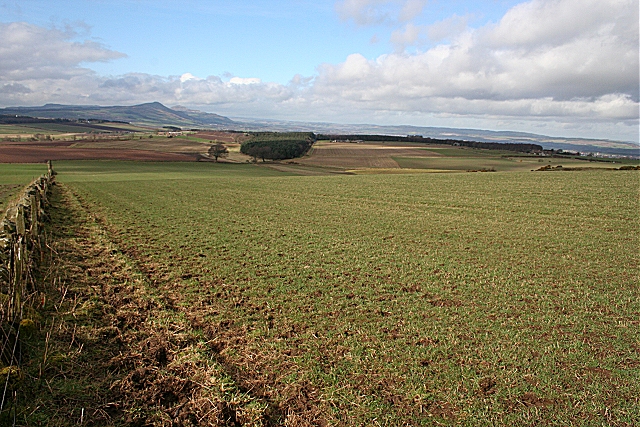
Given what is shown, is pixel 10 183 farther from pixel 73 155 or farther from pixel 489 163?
pixel 489 163

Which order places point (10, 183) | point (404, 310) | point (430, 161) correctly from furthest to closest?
point (430, 161) → point (10, 183) → point (404, 310)

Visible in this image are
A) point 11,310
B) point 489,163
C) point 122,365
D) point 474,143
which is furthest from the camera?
point 474,143

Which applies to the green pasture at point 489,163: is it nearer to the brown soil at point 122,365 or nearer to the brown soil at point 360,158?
the brown soil at point 360,158

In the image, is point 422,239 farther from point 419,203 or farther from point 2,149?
point 2,149

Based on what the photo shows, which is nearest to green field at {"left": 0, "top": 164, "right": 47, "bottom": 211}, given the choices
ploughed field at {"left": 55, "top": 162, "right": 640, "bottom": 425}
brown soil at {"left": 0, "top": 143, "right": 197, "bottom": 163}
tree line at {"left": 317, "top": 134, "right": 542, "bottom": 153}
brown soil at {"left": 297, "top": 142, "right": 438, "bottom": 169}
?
brown soil at {"left": 0, "top": 143, "right": 197, "bottom": 163}

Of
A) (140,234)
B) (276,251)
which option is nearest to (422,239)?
(276,251)

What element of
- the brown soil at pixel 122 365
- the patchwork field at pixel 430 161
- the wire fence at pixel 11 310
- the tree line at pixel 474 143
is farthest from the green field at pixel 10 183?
the tree line at pixel 474 143

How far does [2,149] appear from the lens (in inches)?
2793

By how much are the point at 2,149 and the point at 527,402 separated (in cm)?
8850

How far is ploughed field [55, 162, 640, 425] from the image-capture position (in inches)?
227

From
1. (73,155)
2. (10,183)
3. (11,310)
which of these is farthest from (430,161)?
(11,310)

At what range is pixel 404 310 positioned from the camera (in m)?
8.79

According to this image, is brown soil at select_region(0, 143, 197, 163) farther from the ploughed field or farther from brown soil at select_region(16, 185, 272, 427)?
brown soil at select_region(16, 185, 272, 427)

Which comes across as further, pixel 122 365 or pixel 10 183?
pixel 10 183
